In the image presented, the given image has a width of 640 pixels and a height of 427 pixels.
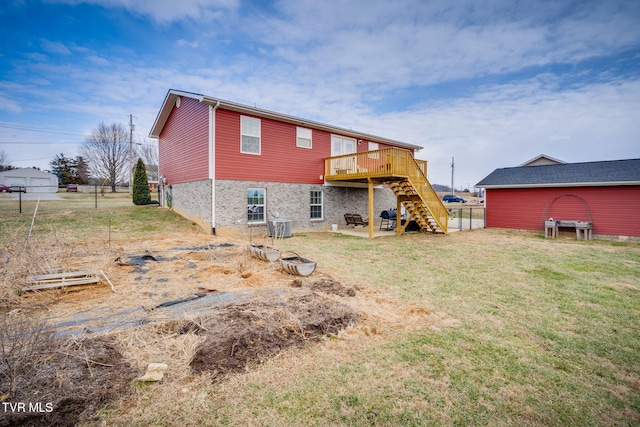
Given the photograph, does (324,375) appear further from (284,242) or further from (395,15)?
(395,15)

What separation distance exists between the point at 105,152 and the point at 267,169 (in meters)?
37.3

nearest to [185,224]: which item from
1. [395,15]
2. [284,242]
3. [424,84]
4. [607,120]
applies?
[284,242]

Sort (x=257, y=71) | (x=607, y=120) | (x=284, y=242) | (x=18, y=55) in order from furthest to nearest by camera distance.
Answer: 1. (x=18, y=55)
2. (x=257, y=71)
3. (x=607, y=120)
4. (x=284, y=242)

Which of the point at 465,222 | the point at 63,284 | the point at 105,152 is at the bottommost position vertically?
the point at 63,284

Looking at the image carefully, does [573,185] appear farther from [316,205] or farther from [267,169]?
[267,169]

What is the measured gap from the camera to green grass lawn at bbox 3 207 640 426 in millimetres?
2277

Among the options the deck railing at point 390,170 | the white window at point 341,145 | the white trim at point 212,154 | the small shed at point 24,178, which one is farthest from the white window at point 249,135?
the small shed at point 24,178

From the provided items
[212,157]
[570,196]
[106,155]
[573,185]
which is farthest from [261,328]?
[106,155]

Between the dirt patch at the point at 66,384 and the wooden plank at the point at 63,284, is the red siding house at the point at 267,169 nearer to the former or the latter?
the wooden plank at the point at 63,284

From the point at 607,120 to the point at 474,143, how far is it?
33.0ft

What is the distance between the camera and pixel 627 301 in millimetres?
5055

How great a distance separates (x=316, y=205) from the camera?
15.5 meters

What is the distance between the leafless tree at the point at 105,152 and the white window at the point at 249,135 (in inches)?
1369

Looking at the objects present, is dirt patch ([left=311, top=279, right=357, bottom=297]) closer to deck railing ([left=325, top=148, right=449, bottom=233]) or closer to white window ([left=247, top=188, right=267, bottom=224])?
deck railing ([left=325, top=148, right=449, bottom=233])
